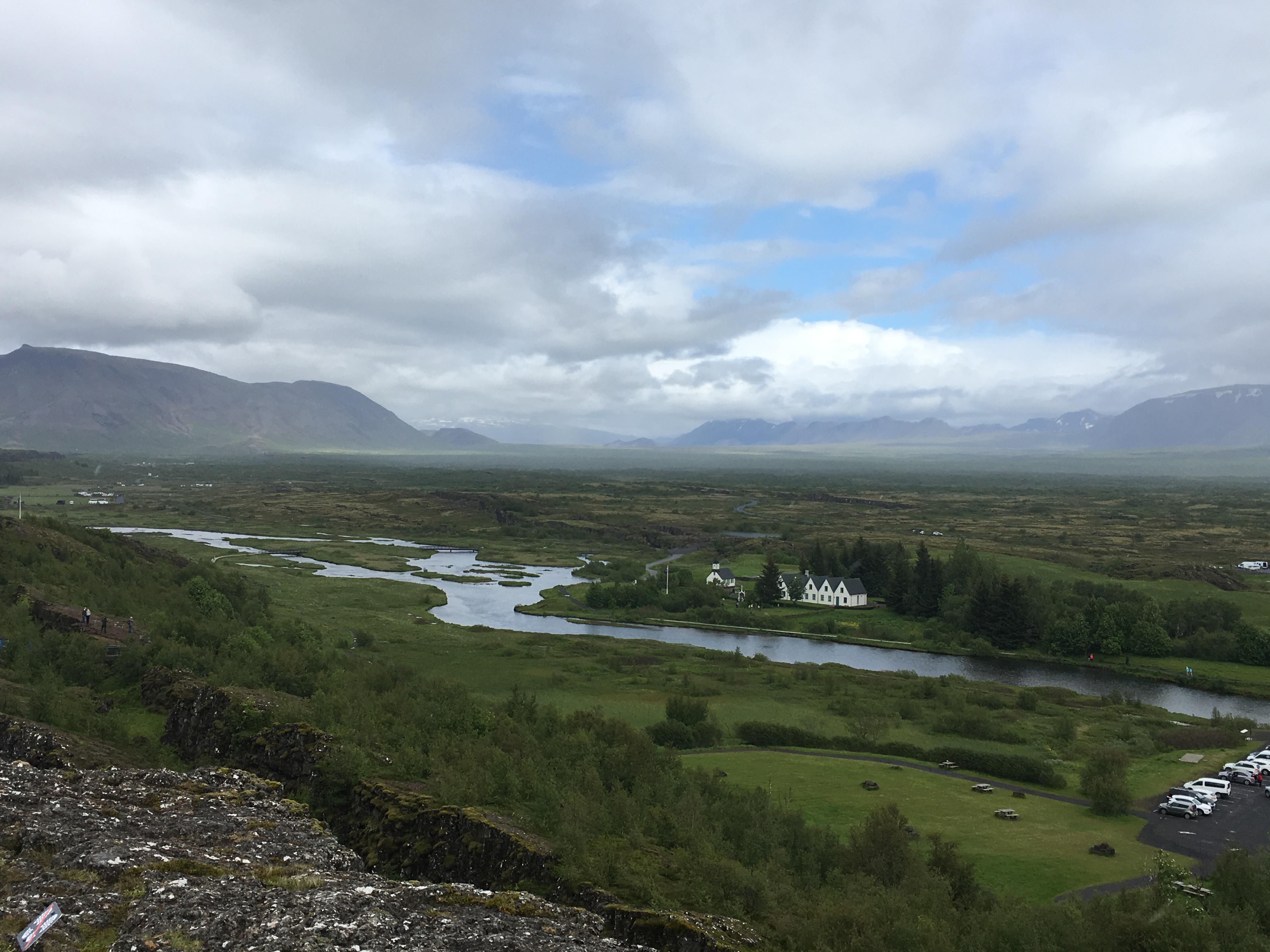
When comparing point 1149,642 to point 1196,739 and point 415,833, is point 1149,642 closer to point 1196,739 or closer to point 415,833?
point 1196,739

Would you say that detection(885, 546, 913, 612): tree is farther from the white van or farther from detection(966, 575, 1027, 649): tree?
the white van

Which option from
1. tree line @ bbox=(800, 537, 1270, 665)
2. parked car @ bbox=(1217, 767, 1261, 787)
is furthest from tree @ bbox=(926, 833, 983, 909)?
tree line @ bbox=(800, 537, 1270, 665)

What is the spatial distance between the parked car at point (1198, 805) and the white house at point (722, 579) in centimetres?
7411

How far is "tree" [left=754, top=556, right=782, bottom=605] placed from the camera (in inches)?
4360

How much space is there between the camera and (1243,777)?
4719 centimetres

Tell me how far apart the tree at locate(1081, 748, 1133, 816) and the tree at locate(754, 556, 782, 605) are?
2564 inches

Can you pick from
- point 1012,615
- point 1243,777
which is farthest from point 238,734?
point 1012,615

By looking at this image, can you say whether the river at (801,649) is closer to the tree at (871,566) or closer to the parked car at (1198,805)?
the tree at (871,566)

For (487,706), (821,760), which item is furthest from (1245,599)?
(487,706)

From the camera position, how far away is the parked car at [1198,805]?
41.8 meters

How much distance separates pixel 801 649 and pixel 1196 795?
47.6 m

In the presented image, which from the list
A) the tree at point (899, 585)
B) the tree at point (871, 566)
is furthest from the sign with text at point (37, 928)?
the tree at point (871, 566)

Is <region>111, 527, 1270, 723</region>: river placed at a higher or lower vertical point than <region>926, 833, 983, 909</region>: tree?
lower

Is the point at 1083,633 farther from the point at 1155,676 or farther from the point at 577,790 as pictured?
the point at 577,790
